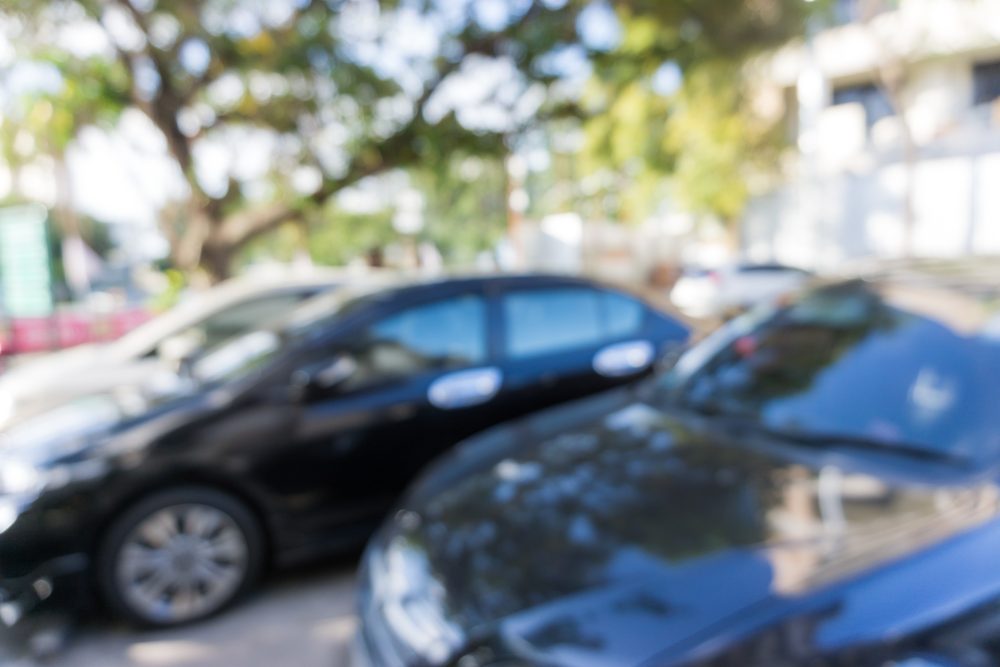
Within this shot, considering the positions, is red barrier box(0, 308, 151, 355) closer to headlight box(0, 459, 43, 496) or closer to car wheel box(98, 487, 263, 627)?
headlight box(0, 459, 43, 496)

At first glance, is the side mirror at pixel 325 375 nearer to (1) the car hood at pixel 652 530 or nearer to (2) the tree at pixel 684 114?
(1) the car hood at pixel 652 530

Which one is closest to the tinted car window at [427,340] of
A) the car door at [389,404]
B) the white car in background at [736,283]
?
the car door at [389,404]

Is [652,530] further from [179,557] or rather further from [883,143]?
[883,143]

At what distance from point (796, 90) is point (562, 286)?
64.2 feet

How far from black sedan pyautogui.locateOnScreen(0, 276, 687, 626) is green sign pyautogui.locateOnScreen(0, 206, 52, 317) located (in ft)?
16.1

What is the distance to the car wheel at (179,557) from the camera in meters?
2.96

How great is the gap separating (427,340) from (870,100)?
69.2 ft

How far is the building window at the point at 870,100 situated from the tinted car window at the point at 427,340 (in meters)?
20.4

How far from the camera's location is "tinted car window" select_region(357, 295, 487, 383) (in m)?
3.50

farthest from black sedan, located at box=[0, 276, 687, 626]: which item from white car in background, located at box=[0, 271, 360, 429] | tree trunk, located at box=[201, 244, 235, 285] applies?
tree trunk, located at box=[201, 244, 235, 285]

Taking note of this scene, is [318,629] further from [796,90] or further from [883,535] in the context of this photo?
[796,90]

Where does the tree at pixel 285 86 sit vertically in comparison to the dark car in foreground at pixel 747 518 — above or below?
above

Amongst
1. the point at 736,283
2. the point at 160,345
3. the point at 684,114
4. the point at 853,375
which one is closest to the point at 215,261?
the point at 160,345

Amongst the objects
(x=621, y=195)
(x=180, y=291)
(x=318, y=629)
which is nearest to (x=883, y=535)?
(x=318, y=629)
